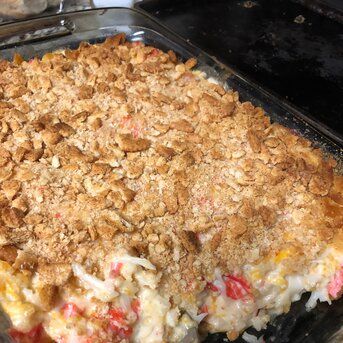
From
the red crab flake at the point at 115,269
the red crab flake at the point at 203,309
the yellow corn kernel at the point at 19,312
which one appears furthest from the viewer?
the red crab flake at the point at 203,309

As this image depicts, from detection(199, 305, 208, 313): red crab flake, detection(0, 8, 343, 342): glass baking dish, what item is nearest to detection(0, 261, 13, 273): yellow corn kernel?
detection(199, 305, 208, 313): red crab flake

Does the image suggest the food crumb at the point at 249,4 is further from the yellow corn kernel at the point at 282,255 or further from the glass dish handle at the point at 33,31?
the yellow corn kernel at the point at 282,255

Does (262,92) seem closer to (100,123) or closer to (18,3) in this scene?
(100,123)

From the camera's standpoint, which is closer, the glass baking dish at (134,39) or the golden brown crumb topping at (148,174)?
the golden brown crumb topping at (148,174)

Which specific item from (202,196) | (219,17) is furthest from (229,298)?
(219,17)

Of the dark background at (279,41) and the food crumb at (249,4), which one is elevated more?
the food crumb at (249,4)

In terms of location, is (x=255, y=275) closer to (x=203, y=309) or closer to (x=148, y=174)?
(x=203, y=309)

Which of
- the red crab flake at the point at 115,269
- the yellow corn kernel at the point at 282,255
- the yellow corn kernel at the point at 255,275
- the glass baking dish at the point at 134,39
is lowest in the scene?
the yellow corn kernel at the point at 255,275

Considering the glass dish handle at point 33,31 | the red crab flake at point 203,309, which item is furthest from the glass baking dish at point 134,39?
the red crab flake at point 203,309
